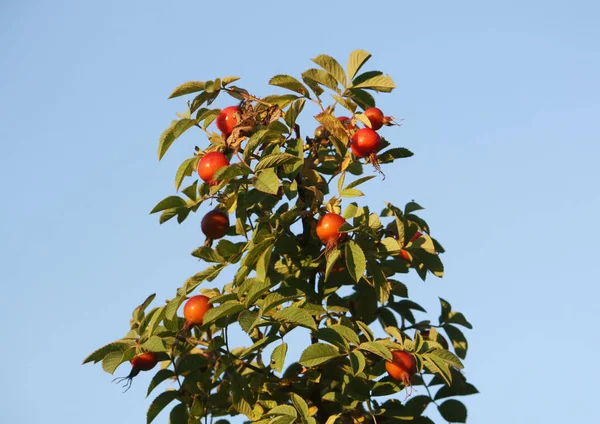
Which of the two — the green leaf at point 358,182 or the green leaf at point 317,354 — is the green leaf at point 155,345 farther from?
the green leaf at point 358,182

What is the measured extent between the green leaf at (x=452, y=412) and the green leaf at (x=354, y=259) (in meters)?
1.11

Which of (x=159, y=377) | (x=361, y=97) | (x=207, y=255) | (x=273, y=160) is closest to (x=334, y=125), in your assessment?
(x=361, y=97)

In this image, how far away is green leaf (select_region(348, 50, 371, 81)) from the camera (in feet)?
11.7

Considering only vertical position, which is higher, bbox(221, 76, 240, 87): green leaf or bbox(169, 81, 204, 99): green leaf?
bbox(221, 76, 240, 87): green leaf

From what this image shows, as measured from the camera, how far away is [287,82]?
3.59 m

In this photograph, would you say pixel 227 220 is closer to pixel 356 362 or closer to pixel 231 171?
pixel 231 171

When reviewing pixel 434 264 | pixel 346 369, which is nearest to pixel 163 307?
pixel 346 369

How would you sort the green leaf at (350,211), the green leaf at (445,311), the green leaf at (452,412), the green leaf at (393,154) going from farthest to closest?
the green leaf at (445,311) → the green leaf at (452,412) → the green leaf at (393,154) → the green leaf at (350,211)

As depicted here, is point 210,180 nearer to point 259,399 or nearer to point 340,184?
point 340,184

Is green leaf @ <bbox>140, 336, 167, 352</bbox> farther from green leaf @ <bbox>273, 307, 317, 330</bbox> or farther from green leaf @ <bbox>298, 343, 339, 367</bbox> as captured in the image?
green leaf @ <bbox>298, 343, 339, 367</bbox>

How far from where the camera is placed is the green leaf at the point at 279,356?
333 centimetres

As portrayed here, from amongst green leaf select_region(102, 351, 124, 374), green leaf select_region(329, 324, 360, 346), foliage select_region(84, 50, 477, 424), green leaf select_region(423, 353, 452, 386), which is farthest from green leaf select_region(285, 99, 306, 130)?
green leaf select_region(102, 351, 124, 374)

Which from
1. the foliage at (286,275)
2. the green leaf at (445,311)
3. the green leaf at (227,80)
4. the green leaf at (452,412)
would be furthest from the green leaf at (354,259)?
the green leaf at (445,311)

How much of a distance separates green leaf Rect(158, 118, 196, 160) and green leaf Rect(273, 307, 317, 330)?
3.27ft
